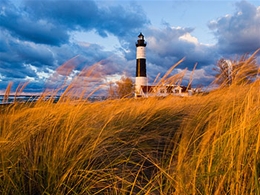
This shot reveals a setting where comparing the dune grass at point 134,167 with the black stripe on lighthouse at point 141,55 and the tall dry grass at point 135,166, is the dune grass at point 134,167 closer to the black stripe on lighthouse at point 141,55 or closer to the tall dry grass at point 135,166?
the tall dry grass at point 135,166

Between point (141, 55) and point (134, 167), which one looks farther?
point (141, 55)

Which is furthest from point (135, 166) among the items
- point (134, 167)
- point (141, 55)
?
point (141, 55)

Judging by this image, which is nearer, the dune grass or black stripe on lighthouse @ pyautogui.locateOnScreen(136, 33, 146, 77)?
the dune grass

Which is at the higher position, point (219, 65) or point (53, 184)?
point (219, 65)

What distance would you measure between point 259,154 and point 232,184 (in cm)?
32

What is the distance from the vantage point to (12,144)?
1813mm

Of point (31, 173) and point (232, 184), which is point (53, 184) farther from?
point (232, 184)

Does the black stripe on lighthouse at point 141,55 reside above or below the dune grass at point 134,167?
above

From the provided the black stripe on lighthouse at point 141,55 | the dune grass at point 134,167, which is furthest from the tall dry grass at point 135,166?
the black stripe on lighthouse at point 141,55

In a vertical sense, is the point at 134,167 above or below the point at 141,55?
below

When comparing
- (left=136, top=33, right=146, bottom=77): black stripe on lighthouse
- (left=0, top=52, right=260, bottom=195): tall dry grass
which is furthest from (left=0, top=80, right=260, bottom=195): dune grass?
(left=136, top=33, right=146, bottom=77): black stripe on lighthouse

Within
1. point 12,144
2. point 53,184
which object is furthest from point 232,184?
point 12,144

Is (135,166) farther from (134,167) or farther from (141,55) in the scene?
(141,55)

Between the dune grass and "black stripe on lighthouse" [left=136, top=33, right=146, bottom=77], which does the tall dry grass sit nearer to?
the dune grass
